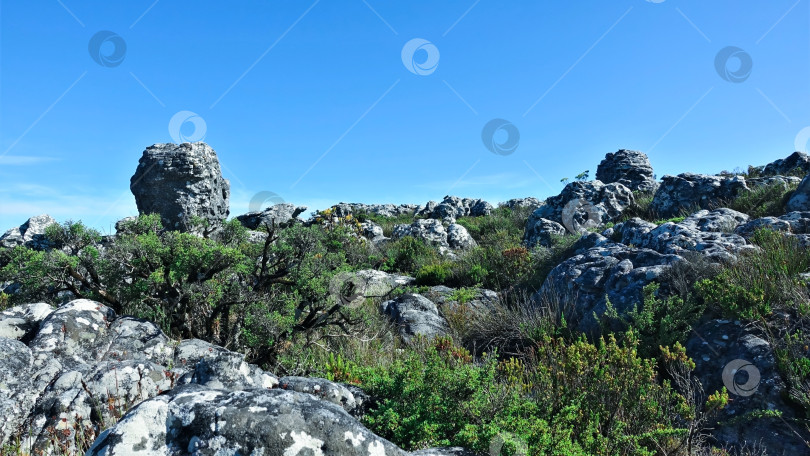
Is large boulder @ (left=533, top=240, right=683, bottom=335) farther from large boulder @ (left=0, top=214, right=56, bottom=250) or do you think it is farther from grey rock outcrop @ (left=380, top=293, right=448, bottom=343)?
large boulder @ (left=0, top=214, right=56, bottom=250)

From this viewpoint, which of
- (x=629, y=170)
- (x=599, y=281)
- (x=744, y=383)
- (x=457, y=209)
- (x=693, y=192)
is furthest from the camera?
(x=457, y=209)

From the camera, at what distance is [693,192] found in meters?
14.3

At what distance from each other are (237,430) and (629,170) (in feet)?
84.4

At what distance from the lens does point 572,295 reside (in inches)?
324

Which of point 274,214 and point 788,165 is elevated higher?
point 274,214

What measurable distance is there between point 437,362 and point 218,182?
1649 centimetres

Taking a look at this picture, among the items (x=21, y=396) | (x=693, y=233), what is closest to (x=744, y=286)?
(x=693, y=233)

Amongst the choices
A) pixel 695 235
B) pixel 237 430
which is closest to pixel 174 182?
pixel 695 235

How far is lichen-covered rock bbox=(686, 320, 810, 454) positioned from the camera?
4.59 m

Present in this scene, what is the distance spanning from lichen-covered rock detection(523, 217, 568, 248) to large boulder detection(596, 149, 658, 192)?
965 cm

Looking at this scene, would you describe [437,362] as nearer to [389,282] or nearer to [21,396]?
[21,396]
